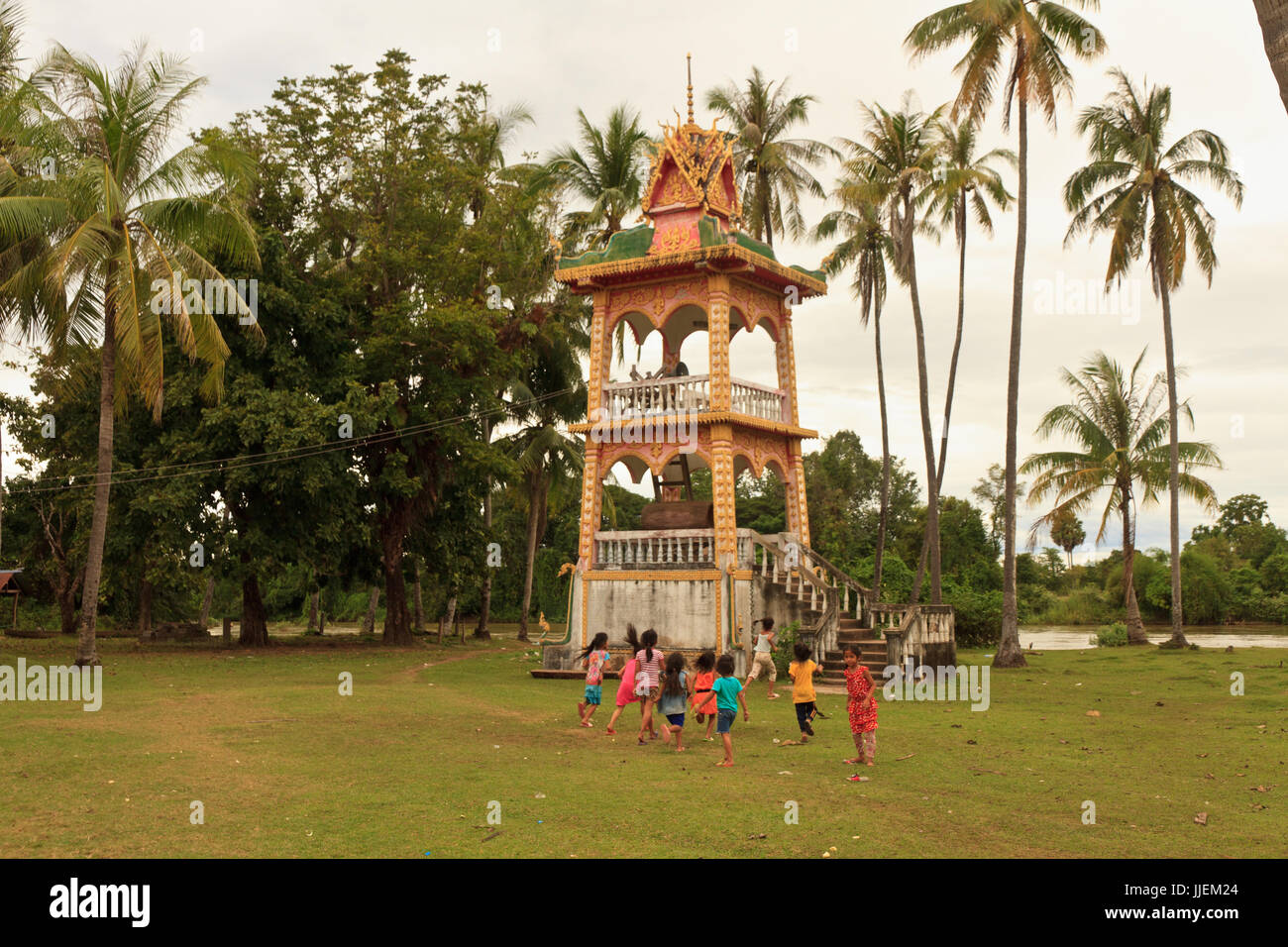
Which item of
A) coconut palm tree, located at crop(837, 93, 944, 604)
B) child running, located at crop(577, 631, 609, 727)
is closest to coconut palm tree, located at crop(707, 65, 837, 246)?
coconut palm tree, located at crop(837, 93, 944, 604)

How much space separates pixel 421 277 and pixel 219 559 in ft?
30.5

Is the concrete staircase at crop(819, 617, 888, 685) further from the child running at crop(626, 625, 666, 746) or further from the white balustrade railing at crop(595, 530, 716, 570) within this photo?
the child running at crop(626, 625, 666, 746)

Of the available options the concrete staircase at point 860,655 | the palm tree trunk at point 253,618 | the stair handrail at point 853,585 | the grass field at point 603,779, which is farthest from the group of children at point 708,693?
the palm tree trunk at point 253,618

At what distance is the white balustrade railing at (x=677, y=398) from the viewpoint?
23.3m

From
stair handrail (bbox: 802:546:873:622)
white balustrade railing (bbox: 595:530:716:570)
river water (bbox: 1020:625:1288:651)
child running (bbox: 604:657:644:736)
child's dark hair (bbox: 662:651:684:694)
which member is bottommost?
river water (bbox: 1020:625:1288:651)

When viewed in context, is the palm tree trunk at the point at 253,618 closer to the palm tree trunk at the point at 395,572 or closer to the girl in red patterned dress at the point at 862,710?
the palm tree trunk at the point at 395,572

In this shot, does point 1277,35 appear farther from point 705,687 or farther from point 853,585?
point 853,585

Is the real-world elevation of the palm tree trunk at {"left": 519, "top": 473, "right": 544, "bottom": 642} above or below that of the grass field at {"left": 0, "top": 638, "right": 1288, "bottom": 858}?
above

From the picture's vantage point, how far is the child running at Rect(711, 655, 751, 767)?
12.0 meters

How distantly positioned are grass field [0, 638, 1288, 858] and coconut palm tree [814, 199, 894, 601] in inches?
616

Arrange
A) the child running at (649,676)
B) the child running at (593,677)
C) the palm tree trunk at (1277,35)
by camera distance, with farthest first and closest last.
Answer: the child running at (593,677), the child running at (649,676), the palm tree trunk at (1277,35)

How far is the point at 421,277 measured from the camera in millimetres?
30953

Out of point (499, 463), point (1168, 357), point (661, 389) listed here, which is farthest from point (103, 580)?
point (1168, 357)

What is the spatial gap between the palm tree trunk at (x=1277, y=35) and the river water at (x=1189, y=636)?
90.3 ft
